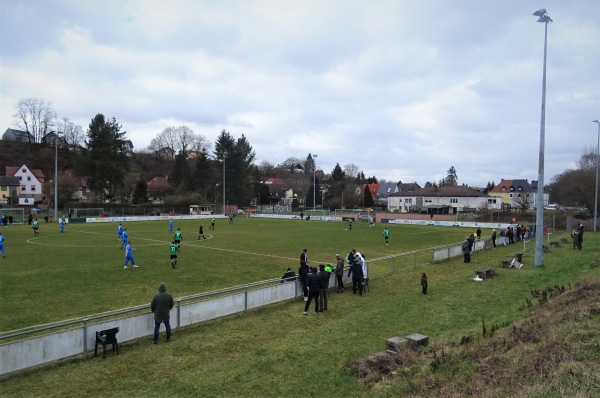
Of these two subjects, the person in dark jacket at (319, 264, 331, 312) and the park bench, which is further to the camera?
the park bench

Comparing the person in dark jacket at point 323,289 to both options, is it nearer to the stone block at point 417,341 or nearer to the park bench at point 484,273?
the stone block at point 417,341

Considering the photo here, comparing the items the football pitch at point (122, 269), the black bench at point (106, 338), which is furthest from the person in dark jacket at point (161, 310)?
the football pitch at point (122, 269)

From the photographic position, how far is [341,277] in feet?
53.8

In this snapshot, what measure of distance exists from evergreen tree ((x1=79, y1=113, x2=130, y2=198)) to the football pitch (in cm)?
3798

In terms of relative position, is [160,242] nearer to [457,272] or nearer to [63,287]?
[63,287]

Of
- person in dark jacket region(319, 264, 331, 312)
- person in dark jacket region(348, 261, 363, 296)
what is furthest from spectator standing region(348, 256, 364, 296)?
person in dark jacket region(319, 264, 331, 312)

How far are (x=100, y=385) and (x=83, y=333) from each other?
6.22ft

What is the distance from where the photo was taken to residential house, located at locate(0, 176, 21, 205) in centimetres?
8388

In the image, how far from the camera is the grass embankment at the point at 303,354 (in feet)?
24.6

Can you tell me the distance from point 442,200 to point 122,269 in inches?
3497

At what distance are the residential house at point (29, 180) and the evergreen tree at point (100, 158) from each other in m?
23.6

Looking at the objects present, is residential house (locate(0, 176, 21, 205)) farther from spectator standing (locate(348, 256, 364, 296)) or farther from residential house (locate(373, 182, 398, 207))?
residential house (locate(373, 182, 398, 207))

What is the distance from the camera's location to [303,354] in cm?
948

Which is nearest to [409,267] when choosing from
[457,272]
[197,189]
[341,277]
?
[457,272]
